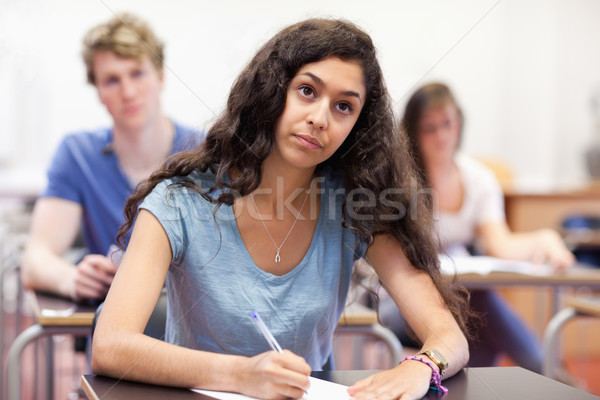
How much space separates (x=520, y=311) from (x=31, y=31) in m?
3.31

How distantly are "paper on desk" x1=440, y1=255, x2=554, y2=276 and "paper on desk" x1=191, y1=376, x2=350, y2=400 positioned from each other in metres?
1.05

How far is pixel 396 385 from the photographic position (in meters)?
0.89

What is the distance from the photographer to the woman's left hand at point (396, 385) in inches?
34.0

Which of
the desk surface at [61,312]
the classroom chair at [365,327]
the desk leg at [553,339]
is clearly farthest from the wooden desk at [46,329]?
the desk leg at [553,339]

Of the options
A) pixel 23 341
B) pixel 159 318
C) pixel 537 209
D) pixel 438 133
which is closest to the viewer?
pixel 159 318

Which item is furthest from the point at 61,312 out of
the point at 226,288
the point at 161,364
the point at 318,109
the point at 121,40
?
the point at 121,40

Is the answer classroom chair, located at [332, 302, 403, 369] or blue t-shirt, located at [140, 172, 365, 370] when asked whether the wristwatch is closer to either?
blue t-shirt, located at [140, 172, 365, 370]

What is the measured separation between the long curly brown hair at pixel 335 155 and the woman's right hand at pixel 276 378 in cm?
37

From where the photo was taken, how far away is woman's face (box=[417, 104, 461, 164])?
7.26 feet

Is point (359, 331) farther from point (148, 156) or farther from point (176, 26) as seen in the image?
point (176, 26)

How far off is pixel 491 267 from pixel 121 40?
1.23 meters

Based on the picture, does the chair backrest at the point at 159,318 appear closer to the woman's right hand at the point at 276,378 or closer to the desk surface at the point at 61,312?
the desk surface at the point at 61,312

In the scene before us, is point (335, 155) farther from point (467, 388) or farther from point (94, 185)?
point (94, 185)

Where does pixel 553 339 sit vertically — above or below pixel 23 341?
below
